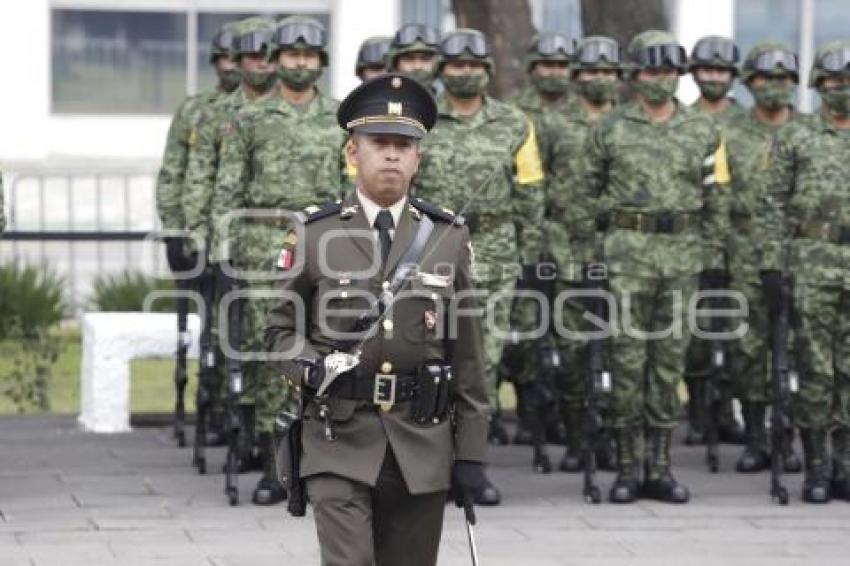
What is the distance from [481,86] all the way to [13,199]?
1068 centimetres

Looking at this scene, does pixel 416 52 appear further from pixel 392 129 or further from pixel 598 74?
pixel 392 129

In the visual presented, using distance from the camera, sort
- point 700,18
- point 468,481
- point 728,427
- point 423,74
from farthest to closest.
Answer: point 700,18
point 728,427
point 423,74
point 468,481

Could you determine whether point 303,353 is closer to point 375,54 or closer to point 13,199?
point 375,54

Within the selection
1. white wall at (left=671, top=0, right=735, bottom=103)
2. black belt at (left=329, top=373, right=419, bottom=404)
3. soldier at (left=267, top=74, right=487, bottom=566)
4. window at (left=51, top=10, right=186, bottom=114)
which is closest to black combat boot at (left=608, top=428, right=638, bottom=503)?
soldier at (left=267, top=74, right=487, bottom=566)

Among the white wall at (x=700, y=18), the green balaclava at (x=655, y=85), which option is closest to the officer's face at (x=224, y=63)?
the green balaclava at (x=655, y=85)

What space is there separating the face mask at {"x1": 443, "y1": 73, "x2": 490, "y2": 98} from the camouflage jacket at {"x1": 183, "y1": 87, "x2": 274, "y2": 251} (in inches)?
35.4

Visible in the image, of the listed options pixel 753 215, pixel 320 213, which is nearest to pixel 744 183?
pixel 753 215

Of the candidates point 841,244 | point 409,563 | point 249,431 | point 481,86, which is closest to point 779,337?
point 841,244

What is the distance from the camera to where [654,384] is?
1305 cm

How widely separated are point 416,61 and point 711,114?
229 centimetres

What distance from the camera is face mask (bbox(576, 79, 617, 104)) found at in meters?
15.0

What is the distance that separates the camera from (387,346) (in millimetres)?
8508

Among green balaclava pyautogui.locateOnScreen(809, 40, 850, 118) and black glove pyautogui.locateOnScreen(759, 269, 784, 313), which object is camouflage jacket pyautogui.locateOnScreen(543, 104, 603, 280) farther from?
green balaclava pyautogui.locateOnScreen(809, 40, 850, 118)

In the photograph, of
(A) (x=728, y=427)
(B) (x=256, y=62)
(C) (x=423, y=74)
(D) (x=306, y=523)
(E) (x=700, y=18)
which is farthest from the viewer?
(E) (x=700, y=18)
